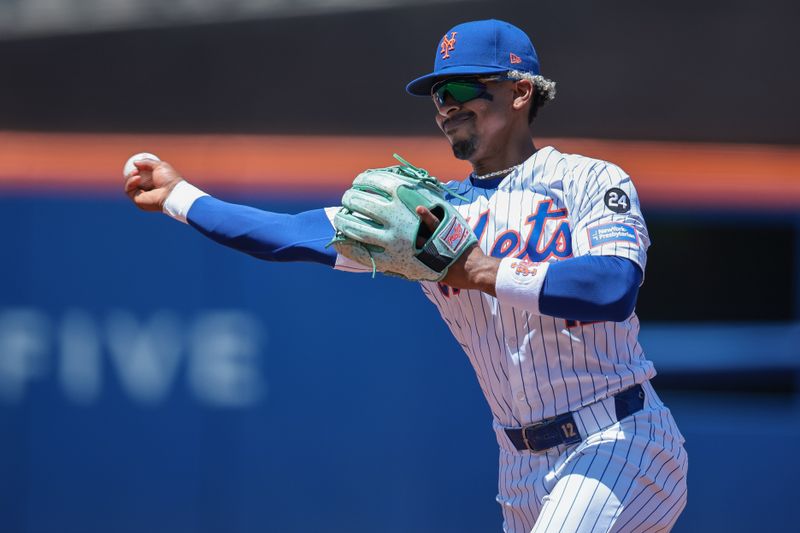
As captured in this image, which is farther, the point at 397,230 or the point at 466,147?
the point at 466,147

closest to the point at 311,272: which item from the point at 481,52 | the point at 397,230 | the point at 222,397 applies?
the point at 222,397

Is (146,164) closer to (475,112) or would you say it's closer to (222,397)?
(475,112)

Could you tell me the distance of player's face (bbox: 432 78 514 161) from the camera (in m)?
2.38

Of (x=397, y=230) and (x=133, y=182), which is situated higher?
(x=133, y=182)

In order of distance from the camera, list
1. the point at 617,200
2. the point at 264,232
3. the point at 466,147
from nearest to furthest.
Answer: the point at 617,200 → the point at 264,232 → the point at 466,147

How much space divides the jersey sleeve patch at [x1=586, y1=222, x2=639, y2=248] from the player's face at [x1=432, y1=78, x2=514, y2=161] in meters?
0.45

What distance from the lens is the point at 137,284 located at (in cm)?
432

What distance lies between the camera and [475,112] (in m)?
2.40

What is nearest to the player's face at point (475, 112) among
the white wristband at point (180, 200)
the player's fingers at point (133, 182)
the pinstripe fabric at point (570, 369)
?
the pinstripe fabric at point (570, 369)

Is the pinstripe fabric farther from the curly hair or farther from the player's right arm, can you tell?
the curly hair

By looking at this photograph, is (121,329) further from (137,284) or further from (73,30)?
(73,30)

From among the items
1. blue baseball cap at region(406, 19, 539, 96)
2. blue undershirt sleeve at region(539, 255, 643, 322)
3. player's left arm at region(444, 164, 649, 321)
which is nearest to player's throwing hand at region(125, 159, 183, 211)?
blue baseball cap at region(406, 19, 539, 96)

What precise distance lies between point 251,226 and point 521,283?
0.68m

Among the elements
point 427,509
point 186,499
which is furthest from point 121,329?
point 427,509
